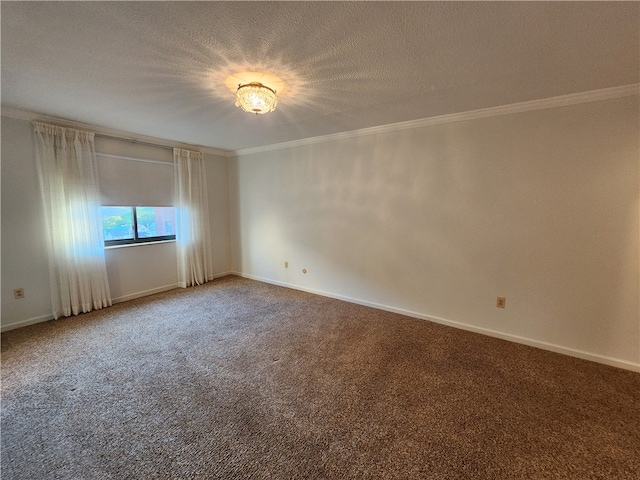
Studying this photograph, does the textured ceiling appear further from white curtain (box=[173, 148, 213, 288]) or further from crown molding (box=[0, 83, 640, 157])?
white curtain (box=[173, 148, 213, 288])

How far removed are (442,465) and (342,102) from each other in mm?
2777

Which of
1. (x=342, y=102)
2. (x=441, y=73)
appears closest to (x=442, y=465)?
(x=441, y=73)

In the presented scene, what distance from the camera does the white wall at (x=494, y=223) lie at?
223cm

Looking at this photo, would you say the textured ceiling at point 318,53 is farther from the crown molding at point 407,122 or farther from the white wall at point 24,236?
the white wall at point 24,236

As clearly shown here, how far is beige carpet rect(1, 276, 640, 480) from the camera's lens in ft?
4.63

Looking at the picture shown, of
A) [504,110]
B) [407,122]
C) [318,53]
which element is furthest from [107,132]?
[504,110]

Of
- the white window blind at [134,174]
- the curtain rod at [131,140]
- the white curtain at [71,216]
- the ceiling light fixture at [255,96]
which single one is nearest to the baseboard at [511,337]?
the ceiling light fixture at [255,96]

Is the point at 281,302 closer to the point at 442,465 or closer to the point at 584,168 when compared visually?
the point at 442,465

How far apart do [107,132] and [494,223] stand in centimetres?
479

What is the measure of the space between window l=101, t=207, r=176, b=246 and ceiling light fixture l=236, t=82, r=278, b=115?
9.23 ft

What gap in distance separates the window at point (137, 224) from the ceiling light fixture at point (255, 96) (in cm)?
281

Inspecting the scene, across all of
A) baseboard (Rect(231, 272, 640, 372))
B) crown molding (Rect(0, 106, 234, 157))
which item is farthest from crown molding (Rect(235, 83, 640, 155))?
baseboard (Rect(231, 272, 640, 372))

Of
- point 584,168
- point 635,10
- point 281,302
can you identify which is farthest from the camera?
point 281,302

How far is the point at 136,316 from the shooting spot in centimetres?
326
